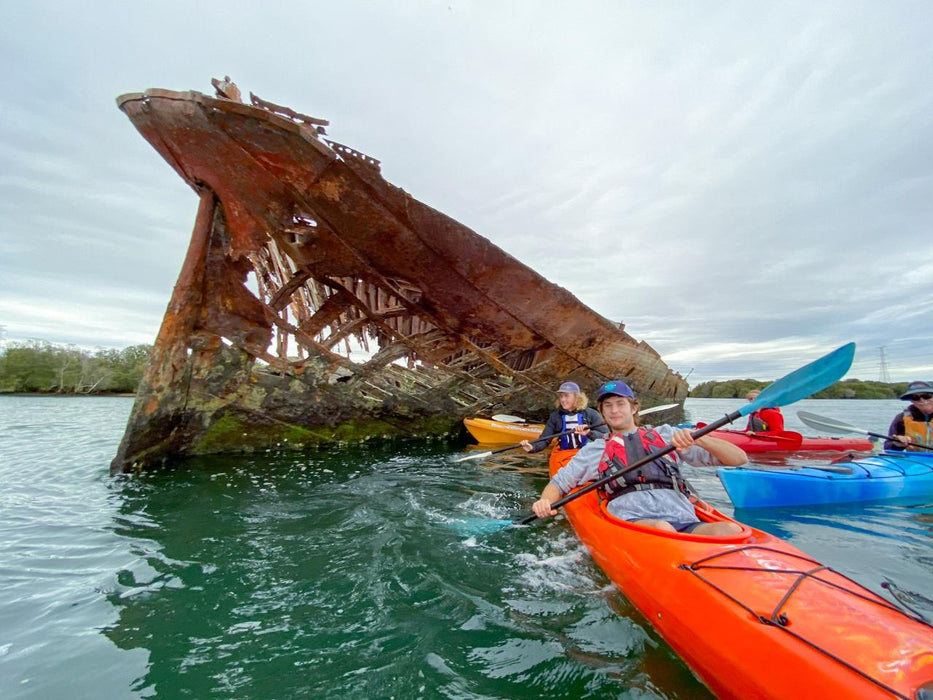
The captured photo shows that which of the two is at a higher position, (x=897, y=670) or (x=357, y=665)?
(x=897, y=670)

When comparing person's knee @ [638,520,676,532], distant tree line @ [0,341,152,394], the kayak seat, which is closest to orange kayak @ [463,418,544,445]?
the kayak seat

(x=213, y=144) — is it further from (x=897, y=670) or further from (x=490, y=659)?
(x=897, y=670)

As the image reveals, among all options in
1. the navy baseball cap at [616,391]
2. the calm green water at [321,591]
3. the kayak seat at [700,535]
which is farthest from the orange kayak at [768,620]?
the navy baseball cap at [616,391]

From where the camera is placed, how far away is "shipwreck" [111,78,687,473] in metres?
4.68

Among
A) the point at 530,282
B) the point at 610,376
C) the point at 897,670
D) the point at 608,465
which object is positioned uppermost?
the point at 530,282

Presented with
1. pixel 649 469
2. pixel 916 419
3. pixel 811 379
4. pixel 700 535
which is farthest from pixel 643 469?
pixel 916 419

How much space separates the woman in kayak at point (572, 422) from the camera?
6840mm

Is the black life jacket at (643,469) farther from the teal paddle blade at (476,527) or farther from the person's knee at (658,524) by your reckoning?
the teal paddle blade at (476,527)

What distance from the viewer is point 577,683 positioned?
2070 mm

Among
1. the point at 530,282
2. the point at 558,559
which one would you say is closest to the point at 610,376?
the point at 530,282

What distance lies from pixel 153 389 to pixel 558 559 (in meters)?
5.45

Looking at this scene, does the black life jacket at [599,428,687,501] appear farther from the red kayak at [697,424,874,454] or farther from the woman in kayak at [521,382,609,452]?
the red kayak at [697,424,874,454]

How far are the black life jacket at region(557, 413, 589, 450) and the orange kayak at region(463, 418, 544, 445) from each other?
1558 millimetres

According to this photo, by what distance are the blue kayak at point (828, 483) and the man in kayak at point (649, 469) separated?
8.22 ft
